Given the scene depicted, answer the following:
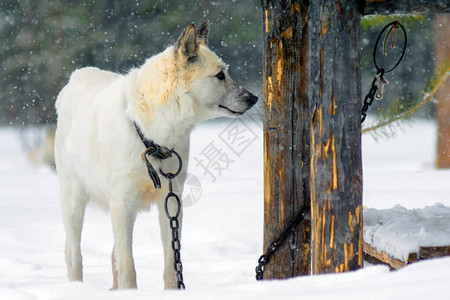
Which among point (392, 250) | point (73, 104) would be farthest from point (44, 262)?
point (392, 250)

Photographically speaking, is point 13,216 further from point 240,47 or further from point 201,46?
point 240,47

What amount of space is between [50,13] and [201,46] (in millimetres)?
10474

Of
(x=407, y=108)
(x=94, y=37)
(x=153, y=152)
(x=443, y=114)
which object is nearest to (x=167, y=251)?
(x=153, y=152)

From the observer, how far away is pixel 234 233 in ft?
18.7

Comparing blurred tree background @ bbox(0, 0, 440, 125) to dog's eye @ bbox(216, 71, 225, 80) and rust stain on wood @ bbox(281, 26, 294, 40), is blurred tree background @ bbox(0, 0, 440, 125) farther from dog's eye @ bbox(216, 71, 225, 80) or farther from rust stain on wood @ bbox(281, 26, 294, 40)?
rust stain on wood @ bbox(281, 26, 294, 40)

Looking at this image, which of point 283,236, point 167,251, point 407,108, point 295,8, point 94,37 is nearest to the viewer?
point 295,8

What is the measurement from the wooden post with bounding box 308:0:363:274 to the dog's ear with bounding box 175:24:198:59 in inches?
31.7

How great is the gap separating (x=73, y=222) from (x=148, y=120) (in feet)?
3.79

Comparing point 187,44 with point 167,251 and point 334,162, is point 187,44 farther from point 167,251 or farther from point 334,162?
point 167,251

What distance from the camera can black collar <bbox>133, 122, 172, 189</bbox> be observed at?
3219 mm

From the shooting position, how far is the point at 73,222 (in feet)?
13.1

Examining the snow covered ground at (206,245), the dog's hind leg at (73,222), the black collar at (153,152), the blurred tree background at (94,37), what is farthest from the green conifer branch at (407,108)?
the blurred tree background at (94,37)

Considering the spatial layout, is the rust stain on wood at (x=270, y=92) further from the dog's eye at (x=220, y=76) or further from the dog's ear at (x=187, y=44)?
the dog's ear at (x=187, y=44)

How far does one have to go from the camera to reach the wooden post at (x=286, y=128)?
10.1 feet
